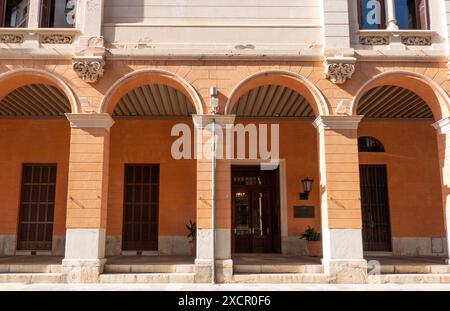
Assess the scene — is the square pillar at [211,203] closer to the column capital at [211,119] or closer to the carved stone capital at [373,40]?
the column capital at [211,119]

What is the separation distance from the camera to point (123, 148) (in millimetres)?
14086

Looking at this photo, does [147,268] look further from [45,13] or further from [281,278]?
[45,13]

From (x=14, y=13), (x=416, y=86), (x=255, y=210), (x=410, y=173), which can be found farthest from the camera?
(x=255, y=210)

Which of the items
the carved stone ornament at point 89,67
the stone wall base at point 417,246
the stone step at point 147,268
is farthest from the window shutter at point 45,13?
the stone wall base at point 417,246

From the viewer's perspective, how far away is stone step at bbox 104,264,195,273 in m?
10.0

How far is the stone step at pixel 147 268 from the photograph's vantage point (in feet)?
32.9

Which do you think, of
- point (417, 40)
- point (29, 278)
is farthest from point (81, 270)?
point (417, 40)

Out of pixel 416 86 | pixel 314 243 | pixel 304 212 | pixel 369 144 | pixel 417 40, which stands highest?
pixel 417 40

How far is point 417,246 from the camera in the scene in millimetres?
13656

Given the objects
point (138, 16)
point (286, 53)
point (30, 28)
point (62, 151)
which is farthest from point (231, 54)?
point (62, 151)

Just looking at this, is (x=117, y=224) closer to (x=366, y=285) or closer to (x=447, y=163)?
(x=366, y=285)

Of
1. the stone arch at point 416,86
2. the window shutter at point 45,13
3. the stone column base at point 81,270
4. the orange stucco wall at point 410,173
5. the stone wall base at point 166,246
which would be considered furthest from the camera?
the orange stucco wall at point 410,173

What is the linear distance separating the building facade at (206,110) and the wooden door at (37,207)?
0.03 meters

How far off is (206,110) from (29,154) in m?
6.84
